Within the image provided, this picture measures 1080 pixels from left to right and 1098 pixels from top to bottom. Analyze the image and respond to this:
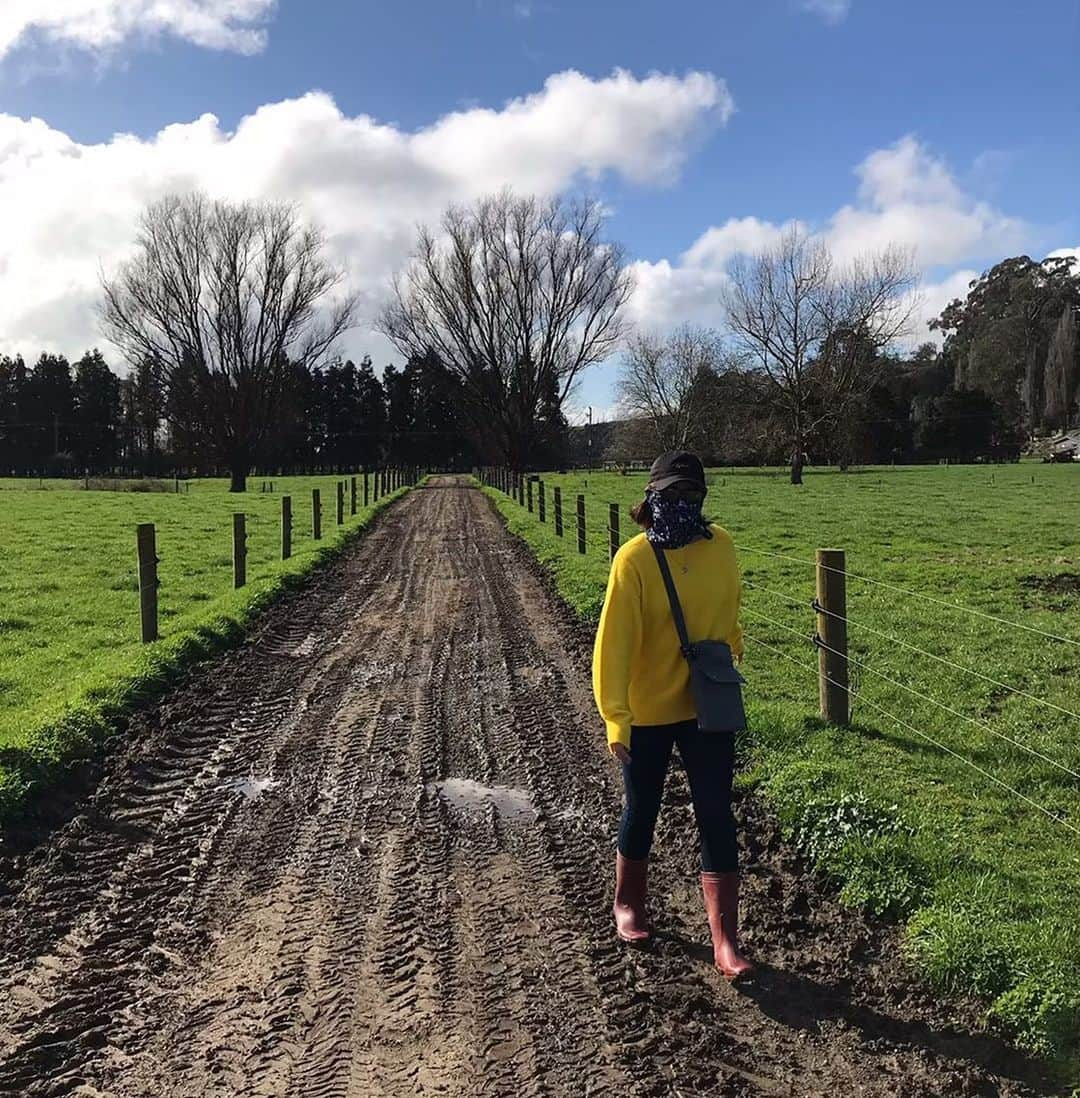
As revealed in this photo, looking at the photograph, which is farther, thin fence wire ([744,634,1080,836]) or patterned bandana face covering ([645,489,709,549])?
thin fence wire ([744,634,1080,836])

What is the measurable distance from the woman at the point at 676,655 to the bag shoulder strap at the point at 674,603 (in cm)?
1

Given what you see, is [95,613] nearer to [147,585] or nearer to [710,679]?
[147,585]

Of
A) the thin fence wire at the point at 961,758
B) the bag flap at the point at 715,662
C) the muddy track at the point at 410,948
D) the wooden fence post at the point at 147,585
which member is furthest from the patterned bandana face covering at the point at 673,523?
the wooden fence post at the point at 147,585

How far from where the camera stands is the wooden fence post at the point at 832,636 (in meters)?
6.50

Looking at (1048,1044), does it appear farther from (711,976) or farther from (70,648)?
(70,648)

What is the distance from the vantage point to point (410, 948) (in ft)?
12.2

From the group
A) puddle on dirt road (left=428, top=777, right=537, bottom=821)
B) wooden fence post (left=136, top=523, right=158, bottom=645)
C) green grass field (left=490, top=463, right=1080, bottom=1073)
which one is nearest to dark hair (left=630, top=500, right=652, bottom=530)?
green grass field (left=490, top=463, right=1080, bottom=1073)

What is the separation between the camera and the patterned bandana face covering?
3594 millimetres

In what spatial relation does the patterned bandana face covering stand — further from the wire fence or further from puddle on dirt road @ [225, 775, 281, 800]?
puddle on dirt road @ [225, 775, 281, 800]

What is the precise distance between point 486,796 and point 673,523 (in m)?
2.58

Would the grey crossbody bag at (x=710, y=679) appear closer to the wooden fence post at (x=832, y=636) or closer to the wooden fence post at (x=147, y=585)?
the wooden fence post at (x=832, y=636)

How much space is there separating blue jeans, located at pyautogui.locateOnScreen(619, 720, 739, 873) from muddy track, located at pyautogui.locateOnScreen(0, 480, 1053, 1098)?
1.43ft

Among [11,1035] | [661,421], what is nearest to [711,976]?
[11,1035]

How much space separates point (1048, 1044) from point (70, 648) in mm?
9325
